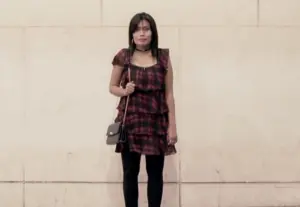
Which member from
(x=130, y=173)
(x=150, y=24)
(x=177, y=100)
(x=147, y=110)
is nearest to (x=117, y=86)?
(x=147, y=110)

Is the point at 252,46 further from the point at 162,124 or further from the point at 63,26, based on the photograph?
the point at 63,26

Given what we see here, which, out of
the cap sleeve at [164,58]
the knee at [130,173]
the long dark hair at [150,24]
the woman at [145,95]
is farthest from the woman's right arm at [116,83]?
the knee at [130,173]

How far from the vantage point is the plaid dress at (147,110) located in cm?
398

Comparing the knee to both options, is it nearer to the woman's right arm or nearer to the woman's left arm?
the woman's left arm

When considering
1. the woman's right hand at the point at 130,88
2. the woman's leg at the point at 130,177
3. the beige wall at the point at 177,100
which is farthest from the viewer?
the beige wall at the point at 177,100

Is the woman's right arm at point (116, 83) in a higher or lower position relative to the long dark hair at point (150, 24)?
lower

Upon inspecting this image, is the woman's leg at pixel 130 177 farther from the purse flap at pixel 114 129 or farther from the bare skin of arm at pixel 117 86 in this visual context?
the bare skin of arm at pixel 117 86

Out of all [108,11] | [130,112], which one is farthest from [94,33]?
[130,112]

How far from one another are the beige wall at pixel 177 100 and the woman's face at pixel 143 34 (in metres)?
0.84

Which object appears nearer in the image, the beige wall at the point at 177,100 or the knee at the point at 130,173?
the knee at the point at 130,173

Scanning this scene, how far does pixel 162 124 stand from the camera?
404cm

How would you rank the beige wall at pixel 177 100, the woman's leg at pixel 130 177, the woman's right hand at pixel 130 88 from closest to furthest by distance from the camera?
the woman's right hand at pixel 130 88, the woman's leg at pixel 130 177, the beige wall at pixel 177 100

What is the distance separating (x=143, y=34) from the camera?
3.97 meters

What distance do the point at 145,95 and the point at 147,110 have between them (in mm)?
108
